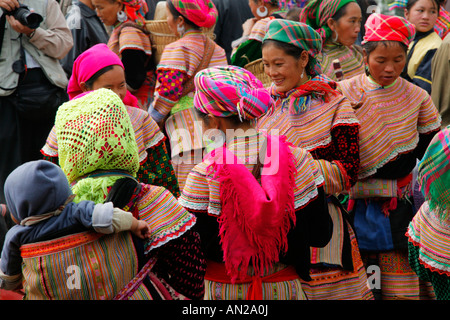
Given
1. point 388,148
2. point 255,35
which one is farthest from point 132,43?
point 388,148

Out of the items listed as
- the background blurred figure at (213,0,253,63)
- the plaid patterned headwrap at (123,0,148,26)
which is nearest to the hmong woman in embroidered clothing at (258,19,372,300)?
the plaid patterned headwrap at (123,0,148,26)

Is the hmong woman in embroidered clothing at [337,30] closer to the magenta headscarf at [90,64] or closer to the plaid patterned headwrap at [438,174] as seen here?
the magenta headscarf at [90,64]

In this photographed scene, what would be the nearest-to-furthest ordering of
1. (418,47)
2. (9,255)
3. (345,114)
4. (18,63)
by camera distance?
(9,255), (345,114), (18,63), (418,47)

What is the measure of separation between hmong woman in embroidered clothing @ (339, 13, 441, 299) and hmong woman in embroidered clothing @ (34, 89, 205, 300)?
5.54ft

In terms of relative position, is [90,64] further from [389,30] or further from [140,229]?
[389,30]

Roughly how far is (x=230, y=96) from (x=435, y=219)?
1.05 metres

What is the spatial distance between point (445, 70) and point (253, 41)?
1792mm

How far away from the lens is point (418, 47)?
21.9 feet

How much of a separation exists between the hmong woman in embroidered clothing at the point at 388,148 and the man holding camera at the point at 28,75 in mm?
2762

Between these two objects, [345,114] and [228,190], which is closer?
[228,190]

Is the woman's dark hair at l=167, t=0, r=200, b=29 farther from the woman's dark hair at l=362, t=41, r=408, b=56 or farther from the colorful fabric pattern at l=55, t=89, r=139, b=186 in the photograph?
the colorful fabric pattern at l=55, t=89, r=139, b=186

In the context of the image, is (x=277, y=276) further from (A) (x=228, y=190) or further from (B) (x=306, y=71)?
(B) (x=306, y=71)

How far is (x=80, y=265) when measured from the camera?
2.43 metres
